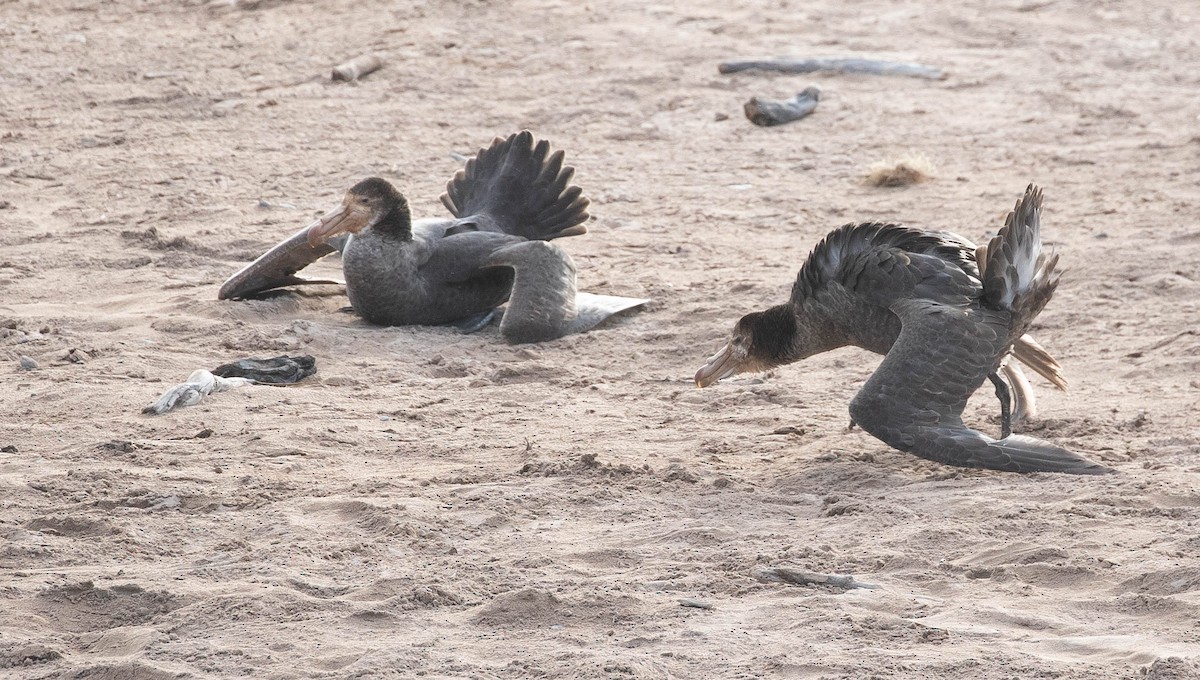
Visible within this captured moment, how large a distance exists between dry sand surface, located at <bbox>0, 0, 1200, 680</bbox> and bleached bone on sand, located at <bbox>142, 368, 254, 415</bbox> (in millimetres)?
87

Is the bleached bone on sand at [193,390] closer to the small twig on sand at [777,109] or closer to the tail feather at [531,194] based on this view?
the tail feather at [531,194]

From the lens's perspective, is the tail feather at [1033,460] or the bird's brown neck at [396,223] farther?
the bird's brown neck at [396,223]

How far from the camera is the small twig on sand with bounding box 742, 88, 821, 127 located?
11.9 meters

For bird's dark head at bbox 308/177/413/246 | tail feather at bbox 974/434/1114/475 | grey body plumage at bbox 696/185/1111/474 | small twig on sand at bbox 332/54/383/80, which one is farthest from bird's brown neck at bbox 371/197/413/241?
small twig on sand at bbox 332/54/383/80

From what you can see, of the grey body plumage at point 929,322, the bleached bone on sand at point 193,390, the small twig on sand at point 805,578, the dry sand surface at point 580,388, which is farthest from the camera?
the bleached bone on sand at point 193,390

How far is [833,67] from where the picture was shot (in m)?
13.2

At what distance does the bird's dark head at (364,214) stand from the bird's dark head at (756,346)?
2.12 m

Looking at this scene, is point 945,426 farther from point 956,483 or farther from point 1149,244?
point 1149,244

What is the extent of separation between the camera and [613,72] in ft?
43.1

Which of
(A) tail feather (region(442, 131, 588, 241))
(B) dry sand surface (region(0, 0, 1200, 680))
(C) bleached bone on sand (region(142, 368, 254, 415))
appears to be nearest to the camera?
(B) dry sand surface (region(0, 0, 1200, 680))

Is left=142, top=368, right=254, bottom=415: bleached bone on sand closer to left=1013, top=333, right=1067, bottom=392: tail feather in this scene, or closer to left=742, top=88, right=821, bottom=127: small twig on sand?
left=1013, top=333, right=1067, bottom=392: tail feather

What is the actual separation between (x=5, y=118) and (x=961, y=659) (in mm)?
9984

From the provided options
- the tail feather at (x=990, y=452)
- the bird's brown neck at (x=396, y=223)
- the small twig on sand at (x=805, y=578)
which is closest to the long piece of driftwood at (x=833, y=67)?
the bird's brown neck at (x=396, y=223)

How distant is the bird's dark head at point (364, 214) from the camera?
7.95 metres
